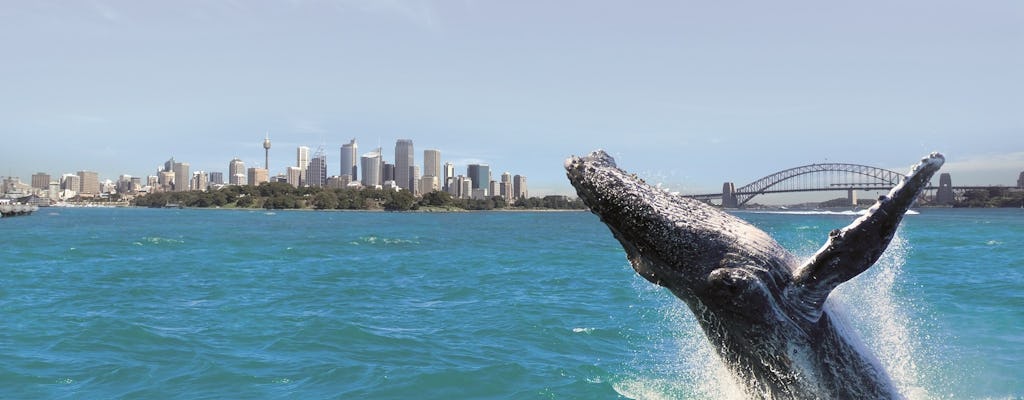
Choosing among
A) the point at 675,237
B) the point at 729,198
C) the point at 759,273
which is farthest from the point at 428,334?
the point at 729,198

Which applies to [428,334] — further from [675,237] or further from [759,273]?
[759,273]

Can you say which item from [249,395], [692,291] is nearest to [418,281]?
[249,395]

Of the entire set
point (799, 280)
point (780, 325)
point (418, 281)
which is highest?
point (799, 280)

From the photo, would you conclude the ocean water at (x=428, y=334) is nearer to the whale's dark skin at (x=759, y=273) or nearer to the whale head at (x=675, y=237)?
the whale's dark skin at (x=759, y=273)

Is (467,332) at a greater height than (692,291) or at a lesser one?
lesser

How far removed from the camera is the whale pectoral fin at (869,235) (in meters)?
3.75

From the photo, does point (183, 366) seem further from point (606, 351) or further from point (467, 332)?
point (606, 351)

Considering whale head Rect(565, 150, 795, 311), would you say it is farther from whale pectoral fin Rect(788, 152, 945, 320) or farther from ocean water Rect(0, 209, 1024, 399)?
ocean water Rect(0, 209, 1024, 399)

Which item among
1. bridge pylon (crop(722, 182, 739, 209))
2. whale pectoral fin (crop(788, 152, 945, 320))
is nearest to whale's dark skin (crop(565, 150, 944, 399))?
whale pectoral fin (crop(788, 152, 945, 320))

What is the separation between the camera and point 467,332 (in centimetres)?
1357

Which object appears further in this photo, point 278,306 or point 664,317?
point 278,306

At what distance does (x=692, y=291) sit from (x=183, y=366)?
31.4 ft

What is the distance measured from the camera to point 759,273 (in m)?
3.87

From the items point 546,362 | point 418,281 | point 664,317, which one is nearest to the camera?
point 546,362
